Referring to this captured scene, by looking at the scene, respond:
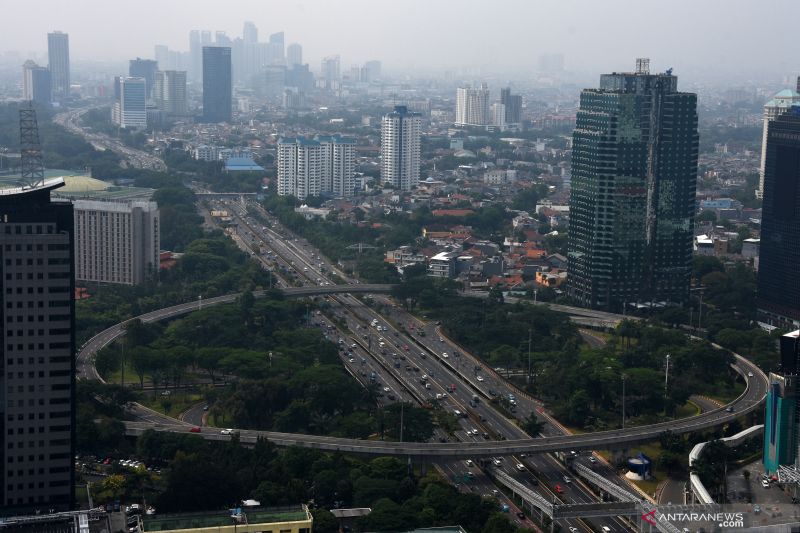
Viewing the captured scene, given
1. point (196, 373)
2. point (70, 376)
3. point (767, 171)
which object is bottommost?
point (196, 373)

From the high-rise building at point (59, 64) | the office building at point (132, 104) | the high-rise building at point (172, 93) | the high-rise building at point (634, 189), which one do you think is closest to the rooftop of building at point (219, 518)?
the high-rise building at point (634, 189)

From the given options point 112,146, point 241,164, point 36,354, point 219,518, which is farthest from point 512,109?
point 219,518

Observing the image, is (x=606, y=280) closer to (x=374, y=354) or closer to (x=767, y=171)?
(x=767, y=171)

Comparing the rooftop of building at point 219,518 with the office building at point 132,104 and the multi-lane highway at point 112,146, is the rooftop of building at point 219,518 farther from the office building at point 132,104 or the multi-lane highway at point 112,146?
the office building at point 132,104

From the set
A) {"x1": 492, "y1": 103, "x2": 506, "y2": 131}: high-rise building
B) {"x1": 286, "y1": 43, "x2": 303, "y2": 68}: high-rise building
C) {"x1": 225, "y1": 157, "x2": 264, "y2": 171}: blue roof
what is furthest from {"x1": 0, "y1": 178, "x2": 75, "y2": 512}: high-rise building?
{"x1": 286, "y1": 43, "x2": 303, "y2": 68}: high-rise building

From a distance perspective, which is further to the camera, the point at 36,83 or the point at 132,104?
the point at 36,83

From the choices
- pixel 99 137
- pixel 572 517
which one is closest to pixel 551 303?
pixel 572 517

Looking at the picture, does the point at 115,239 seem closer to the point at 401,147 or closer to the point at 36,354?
the point at 36,354
